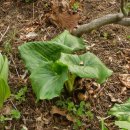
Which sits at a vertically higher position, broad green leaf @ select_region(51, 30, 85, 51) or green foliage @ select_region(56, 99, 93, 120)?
broad green leaf @ select_region(51, 30, 85, 51)

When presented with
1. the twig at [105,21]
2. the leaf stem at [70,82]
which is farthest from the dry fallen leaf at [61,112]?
the twig at [105,21]

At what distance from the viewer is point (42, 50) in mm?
2656

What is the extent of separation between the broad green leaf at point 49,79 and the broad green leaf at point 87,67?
69 mm

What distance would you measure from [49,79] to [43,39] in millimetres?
762

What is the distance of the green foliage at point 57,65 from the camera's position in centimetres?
238

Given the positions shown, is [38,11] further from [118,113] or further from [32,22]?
[118,113]

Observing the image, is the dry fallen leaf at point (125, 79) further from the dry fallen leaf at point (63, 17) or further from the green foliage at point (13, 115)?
the green foliage at point (13, 115)

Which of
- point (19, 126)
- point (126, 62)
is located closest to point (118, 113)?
point (19, 126)

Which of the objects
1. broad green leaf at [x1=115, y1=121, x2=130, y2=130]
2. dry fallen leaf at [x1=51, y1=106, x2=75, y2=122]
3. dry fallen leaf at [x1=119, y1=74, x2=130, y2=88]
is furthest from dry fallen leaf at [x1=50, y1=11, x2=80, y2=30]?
broad green leaf at [x1=115, y1=121, x2=130, y2=130]

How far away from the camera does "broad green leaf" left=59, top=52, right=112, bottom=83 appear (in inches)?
91.2

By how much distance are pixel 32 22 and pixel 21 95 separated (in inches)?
37.4

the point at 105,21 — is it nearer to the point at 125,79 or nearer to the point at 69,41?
the point at 69,41

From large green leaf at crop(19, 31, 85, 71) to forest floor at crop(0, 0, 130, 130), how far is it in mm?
242

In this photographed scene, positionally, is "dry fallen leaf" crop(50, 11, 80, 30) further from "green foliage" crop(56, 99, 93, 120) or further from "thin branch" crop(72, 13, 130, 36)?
"green foliage" crop(56, 99, 93, 120)
